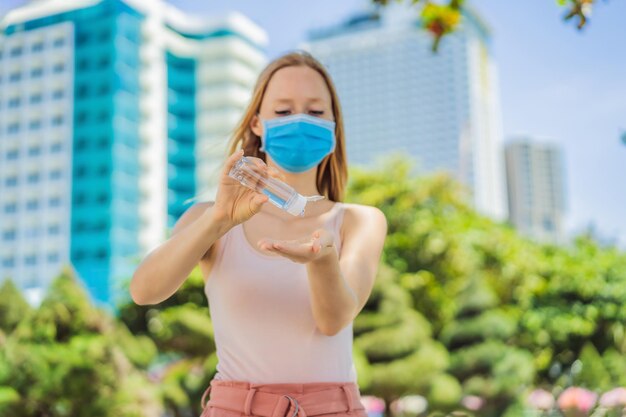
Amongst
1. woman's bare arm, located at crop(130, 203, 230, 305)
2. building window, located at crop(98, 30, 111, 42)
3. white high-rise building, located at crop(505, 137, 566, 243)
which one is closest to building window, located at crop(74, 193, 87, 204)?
building window, located at crop(98, 30, 111, 42)

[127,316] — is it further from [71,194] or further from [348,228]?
[71,194]

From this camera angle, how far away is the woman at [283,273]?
54.9 inches

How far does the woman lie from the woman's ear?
2cm

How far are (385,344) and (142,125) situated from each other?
132ft

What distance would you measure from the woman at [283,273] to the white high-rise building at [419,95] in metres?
96.3

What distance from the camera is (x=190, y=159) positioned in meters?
52.6

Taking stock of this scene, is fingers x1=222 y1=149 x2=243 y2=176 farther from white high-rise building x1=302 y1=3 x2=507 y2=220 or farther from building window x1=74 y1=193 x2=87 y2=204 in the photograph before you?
white high-rise building x1=302 y1=3 x2=507 y2=220

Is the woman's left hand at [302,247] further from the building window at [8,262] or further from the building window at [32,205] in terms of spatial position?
the building window at [8,262]

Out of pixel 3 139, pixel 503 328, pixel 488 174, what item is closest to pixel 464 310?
pixel 503 328

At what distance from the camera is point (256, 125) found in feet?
5.77

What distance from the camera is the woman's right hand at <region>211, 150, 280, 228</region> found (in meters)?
1.33

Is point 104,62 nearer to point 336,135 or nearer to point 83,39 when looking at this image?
point 83,39

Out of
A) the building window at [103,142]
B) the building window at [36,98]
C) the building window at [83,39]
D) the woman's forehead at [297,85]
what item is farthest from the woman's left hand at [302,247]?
the building window at [36,98]

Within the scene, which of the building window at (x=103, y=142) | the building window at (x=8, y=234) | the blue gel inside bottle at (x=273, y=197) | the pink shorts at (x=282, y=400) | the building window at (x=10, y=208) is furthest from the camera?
the building window at (x=10, y=208)
